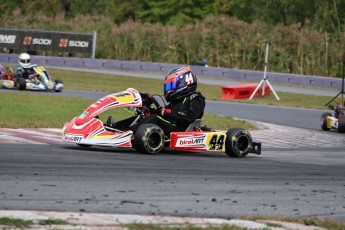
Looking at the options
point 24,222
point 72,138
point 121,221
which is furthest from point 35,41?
point 24,222

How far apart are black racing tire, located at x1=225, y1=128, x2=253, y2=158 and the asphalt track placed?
0.57 feet

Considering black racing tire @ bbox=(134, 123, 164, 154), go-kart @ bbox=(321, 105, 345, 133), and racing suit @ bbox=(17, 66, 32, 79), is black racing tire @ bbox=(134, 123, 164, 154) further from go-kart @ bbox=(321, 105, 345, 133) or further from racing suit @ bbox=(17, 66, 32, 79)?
racing suit @ bbox=(17, 66, 32, 79)

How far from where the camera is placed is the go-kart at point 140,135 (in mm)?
11047

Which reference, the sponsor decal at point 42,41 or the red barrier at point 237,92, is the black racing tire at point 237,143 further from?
the sponsor decal at point 42,41

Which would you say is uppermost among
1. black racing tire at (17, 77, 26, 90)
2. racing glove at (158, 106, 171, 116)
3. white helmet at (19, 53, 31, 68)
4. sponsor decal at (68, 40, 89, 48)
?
sponsor decal at (68, 40, 89, 48)

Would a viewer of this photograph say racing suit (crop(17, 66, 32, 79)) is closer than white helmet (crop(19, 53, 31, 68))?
No

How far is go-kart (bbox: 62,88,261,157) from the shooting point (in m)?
11.0

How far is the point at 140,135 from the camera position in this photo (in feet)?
36.1

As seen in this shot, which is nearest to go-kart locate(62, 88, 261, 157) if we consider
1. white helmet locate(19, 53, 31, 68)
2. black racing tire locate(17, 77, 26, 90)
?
black racing tire locate(17, 77, 26, 90)

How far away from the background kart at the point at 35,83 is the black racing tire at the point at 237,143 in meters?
13.1

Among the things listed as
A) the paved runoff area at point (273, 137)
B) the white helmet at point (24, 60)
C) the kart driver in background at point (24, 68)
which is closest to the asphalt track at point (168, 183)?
the paved runoff area at point (273, 137)

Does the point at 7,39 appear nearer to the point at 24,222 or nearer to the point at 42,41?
the point at 42,41

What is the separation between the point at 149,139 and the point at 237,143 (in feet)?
4.37

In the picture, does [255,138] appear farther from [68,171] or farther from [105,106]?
[68,171]
